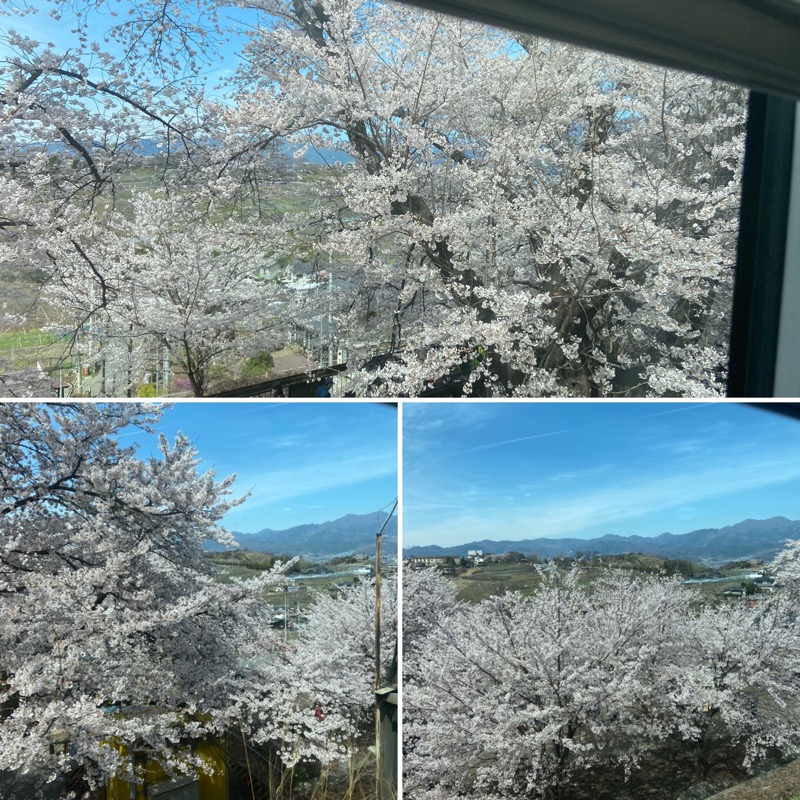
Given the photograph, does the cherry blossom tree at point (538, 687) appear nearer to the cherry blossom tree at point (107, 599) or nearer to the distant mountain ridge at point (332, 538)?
the distant mountain ridge at point (332, 538)

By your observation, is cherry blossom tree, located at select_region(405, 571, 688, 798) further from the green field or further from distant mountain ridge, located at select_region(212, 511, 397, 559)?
distant mountain ridge, located at select_region(212, 511, 397, 559)

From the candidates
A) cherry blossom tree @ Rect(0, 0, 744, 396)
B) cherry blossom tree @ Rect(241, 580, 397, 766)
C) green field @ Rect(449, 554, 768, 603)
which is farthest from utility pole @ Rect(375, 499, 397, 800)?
cherry blossom tree @ Rect(0, 0, 744, 396)

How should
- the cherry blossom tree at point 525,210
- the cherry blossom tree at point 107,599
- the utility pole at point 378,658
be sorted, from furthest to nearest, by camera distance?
the cherry blossom tree at point 525,210
the utility pole at point 378,658
the cherry blossom tree at point 107,599

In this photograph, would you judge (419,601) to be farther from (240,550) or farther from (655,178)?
(655,178)

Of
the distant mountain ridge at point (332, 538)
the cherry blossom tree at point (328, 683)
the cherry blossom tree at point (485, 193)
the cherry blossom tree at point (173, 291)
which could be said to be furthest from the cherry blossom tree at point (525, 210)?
the cherry blossom tree at point (328, 683)

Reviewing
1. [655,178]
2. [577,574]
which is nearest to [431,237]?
[655,178]

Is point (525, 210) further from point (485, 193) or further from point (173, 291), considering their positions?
point (173, 291)
